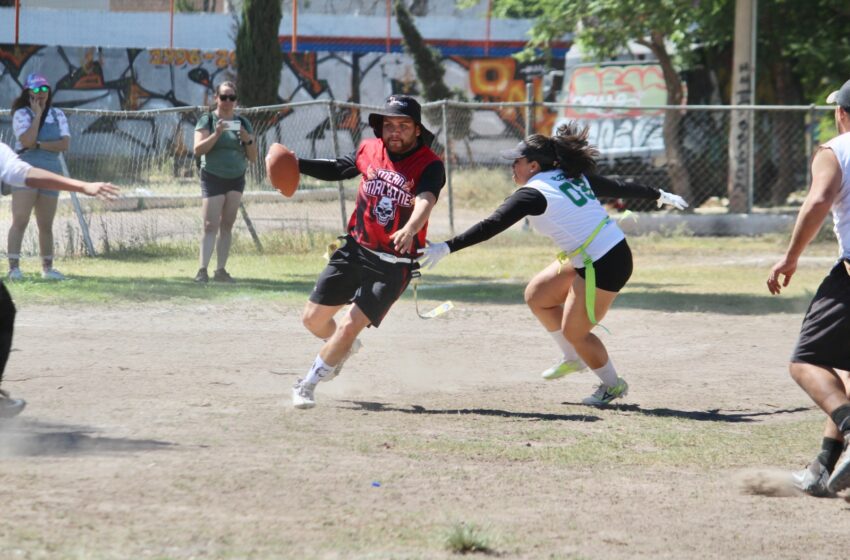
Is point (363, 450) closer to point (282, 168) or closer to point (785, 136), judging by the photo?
point (282, 168)

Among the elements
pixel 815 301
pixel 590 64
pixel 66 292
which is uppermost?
pixel 590 64

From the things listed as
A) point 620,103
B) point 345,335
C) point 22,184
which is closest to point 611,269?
point 345,335

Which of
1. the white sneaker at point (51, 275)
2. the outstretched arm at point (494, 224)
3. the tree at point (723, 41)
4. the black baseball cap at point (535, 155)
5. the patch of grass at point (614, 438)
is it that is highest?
the tree at point (723, 41)

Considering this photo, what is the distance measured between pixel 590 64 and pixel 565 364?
51.4 feet

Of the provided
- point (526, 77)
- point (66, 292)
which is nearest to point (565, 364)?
point (66, 292)

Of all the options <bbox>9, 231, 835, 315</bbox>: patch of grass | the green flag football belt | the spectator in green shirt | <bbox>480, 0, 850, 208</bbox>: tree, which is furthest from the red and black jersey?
<bbox>480, 0, 850, 208</bbox>: tree

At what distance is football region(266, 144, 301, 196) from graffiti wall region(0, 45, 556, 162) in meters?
20.1

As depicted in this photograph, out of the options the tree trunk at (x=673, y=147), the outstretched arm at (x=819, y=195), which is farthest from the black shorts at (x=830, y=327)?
the tree trunk at (x=673, y=147)

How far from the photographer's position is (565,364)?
318 inches

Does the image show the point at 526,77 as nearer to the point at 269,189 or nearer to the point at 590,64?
the point at 590,64

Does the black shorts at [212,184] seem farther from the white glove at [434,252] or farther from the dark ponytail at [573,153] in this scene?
the white glove at [434,252]

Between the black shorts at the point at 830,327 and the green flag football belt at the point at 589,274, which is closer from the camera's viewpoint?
the black shorts at the point at 830,327

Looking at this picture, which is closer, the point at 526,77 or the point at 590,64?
the point at 590,64

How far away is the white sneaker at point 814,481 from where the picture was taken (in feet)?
18.6
